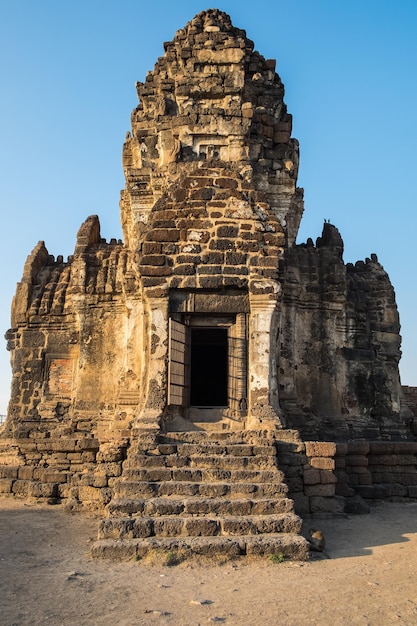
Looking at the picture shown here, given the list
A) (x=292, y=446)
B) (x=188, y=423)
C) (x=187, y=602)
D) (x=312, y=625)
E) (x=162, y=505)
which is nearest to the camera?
(x=312, y=625)

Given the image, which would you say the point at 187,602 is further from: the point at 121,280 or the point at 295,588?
the point at 121,280

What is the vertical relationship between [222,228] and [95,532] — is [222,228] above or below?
above

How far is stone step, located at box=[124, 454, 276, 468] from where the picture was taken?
836 centimetres

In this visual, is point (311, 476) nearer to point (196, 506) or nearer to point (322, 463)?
point (322, 463)

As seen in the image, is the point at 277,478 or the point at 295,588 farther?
the point at 277,478

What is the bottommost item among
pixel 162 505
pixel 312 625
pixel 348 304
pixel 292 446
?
pixel 312 625

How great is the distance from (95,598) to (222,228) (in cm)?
629

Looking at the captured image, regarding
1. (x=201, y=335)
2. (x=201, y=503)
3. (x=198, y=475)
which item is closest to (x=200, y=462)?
(x=198, y=475)

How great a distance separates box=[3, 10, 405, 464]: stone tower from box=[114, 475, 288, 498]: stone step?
7.39 ft

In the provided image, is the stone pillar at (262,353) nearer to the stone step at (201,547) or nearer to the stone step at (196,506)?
the stone step at (196,506)

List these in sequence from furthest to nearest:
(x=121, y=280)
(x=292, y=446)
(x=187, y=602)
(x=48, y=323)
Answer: (x=48, y=323), (x=121, y=280), (x=292, y=446), (x=187, y=602)

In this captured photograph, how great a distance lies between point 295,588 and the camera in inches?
228

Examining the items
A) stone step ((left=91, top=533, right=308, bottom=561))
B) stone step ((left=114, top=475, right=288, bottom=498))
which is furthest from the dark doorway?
stone step ((left=91, top=533, right=308, bottom=561))

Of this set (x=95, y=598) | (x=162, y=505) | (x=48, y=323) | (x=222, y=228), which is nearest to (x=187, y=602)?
(x=95, y=598)
